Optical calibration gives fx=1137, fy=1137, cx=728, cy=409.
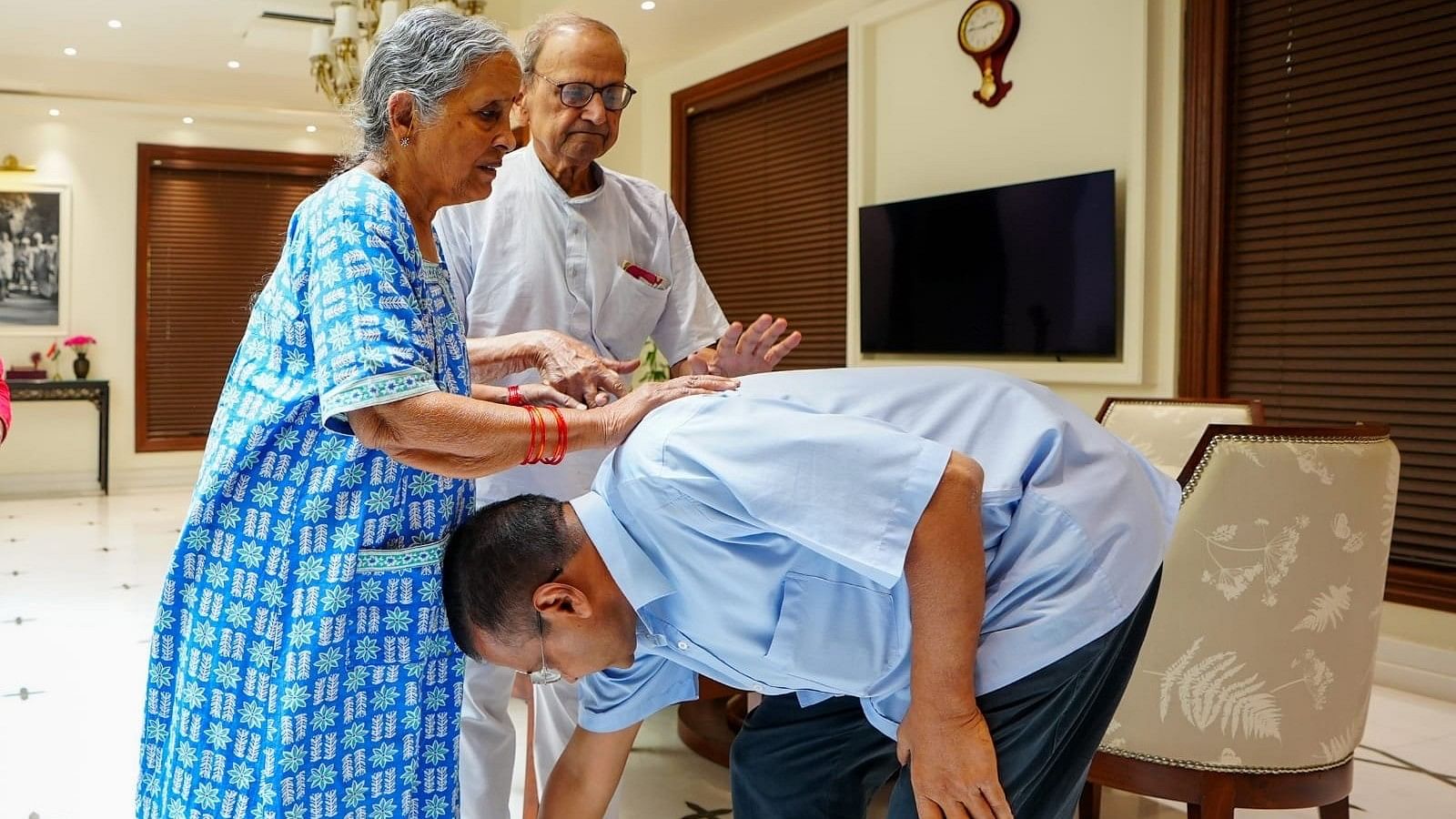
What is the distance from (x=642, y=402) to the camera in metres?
1.30

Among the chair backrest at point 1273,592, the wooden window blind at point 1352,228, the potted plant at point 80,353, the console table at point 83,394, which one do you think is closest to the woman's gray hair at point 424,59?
the chair backrest at point 1273,592

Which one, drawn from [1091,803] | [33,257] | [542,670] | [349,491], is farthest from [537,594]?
[33,257]

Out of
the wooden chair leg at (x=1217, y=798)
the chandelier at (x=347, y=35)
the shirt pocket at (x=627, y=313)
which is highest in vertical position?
the chandelier at (x=347, y=35)

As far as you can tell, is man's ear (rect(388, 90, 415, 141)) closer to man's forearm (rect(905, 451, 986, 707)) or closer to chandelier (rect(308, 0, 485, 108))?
man's forearm (rect(905, 451, 986, 707))

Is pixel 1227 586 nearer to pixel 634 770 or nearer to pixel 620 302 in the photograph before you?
pixel 620 302

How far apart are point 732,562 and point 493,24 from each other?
2.27ft

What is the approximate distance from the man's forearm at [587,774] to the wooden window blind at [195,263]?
896cm

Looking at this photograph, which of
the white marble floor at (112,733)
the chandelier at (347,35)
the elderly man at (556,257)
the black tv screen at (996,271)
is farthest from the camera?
the chandelier at (347,35)

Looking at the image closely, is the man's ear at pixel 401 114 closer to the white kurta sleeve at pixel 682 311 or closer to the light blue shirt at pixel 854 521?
the light blue shirt at pixel 854 521

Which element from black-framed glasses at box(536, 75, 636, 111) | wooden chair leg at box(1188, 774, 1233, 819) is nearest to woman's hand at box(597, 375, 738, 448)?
black-framed glasses at box(536, 75, 636, 111)

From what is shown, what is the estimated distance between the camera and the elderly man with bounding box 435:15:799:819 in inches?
75.1

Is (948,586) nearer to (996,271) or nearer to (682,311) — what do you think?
(682,311)

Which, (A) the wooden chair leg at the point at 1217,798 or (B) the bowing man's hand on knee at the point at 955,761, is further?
(A) the wooden chair leg at the point at 1217,798

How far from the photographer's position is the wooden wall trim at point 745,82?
6.48 metres
